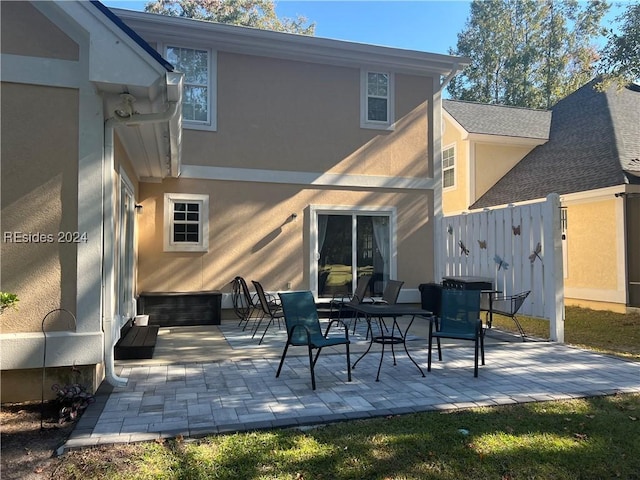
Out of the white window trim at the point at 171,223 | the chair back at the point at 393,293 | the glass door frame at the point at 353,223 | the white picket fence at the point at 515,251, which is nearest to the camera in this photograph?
the white picket fence at the point at 515,251

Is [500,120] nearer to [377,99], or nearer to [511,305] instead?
[377,99]

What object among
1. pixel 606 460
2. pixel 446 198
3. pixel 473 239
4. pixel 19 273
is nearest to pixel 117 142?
pixel 19 273

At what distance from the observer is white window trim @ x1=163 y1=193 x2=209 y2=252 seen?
30.4 ft

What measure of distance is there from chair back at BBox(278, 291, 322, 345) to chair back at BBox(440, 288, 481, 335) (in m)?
1.72

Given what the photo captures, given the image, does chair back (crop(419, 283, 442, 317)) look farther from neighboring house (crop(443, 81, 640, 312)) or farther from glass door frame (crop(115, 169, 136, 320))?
glass door frame (crop(115, 169, 136, 320))

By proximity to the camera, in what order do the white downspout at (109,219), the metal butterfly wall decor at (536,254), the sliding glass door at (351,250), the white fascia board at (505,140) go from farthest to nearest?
the white fascia board at (505,140)
the sliding glass door at (351,250)
the metal butterfly wall decor at (536,254)
the white downspout at (109,219)

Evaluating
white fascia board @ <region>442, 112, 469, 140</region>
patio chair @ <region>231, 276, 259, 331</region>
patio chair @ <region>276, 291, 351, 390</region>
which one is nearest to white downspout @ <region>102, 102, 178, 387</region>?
patio chair @ <region>276, 291, 351, 390</region>

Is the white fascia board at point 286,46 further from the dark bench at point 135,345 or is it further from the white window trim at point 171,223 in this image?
the dark bench at point 135,345

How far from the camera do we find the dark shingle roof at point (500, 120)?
16.0 meters

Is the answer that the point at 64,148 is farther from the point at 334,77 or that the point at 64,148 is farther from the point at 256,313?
the point at 334,77

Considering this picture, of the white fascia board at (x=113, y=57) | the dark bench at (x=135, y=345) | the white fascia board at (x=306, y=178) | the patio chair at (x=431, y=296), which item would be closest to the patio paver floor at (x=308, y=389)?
the dark bench at (x=135, y=345)

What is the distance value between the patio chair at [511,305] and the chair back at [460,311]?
7.50 feet

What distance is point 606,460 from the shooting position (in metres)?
3.29

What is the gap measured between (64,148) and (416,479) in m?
4.26
